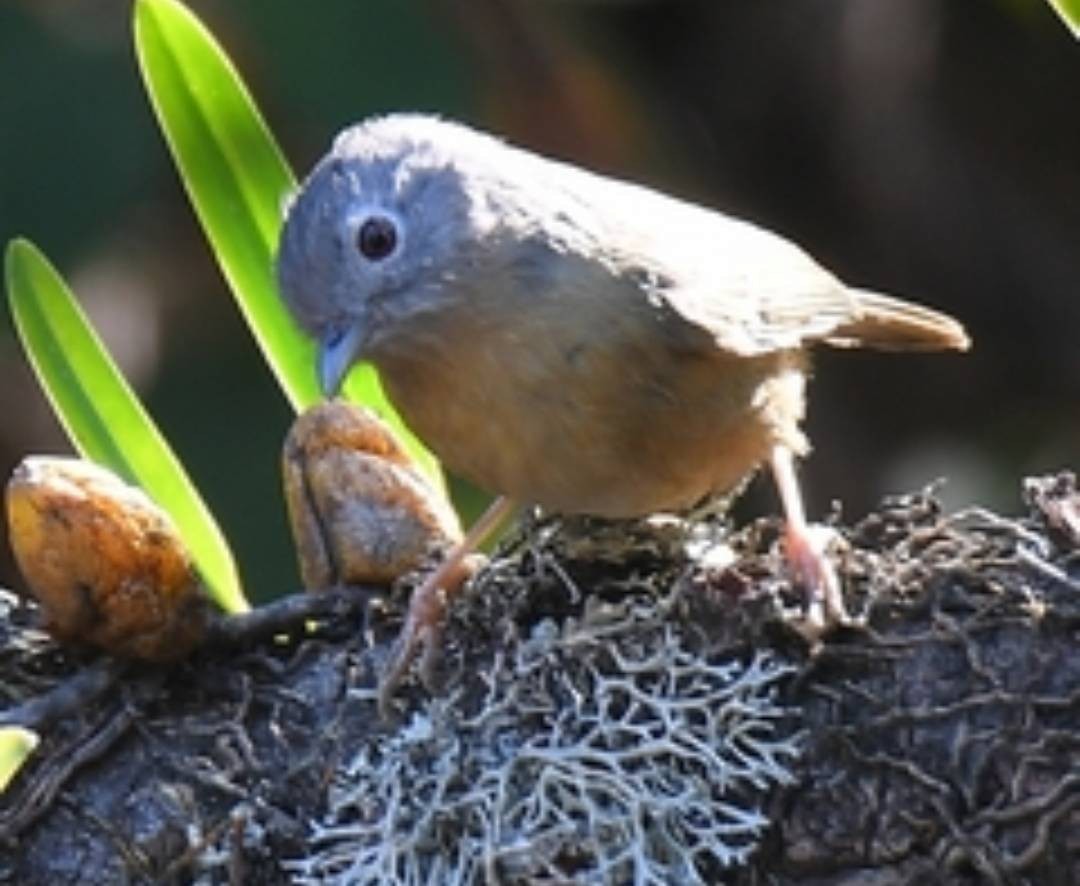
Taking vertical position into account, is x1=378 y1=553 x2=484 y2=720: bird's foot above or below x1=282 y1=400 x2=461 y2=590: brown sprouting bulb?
below

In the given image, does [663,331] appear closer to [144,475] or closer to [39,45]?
[144,475]

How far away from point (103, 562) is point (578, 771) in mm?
511

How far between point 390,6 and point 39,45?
58 centimetres

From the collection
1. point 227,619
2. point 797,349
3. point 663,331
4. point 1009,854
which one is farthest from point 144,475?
point 1009,854

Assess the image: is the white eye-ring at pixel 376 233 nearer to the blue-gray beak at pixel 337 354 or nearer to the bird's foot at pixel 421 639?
the blue-gray beak at pixel 337 354

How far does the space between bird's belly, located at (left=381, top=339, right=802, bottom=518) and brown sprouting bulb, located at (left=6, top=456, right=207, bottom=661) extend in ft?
1.48

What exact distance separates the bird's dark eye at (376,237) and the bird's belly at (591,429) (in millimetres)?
136

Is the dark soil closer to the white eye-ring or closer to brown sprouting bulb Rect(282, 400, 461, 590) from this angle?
brown sprouting bulb Rect(282, 400, 461, 590)

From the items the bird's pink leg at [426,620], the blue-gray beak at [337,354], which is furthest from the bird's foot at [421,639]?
the blue-gray beak at [337,354]

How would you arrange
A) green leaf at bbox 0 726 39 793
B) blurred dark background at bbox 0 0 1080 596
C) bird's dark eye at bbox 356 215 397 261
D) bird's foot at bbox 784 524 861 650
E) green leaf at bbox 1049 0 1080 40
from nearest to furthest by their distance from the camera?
green leaf at bbox 0 726 39 793, bird's foot at bbox 784 524 861 650, green leaf at bbox 1049 0 1080 40, bird's dark eye at bbox 356 215 397 261, blurred dark background at bbox 0 0 1080 596

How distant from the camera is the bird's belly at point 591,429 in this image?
2.80 meters

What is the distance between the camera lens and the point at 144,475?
2854 millimetres

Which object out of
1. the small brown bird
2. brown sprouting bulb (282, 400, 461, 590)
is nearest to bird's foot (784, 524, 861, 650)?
the small brown bird

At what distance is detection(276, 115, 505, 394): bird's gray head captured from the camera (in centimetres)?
283
